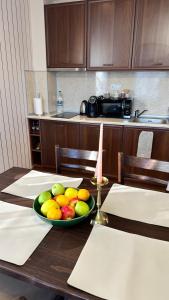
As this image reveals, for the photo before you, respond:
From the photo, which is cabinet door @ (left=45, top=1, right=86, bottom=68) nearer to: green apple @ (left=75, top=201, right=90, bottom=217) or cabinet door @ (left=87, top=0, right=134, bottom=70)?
cabinet door @ (left=87, top=0, right=134, bottom=70)

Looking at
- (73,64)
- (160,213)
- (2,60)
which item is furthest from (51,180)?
(73,64)

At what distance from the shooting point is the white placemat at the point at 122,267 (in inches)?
24.9

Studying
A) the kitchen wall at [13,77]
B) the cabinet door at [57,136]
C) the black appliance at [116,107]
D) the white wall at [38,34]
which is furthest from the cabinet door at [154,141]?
the white wall at [38,34]

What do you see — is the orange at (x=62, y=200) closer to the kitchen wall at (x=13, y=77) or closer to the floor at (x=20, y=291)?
the floor at (x=20, y=291)

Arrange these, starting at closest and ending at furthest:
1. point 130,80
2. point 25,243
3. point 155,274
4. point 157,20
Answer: point 155,274, point 25,243, point 157,20, point 130,80

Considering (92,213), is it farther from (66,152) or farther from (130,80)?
(130,80)

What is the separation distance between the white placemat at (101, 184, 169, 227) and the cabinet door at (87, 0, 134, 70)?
1.85 metres

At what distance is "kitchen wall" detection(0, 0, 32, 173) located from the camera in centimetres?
238

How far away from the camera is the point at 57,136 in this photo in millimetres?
2887

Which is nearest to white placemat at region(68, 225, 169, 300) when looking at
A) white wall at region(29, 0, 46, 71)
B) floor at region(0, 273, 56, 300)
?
floor at region(0, 273, 56, 300)

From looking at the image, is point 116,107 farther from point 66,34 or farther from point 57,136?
point 66,34

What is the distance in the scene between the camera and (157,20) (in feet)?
7.54

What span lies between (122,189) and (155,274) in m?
0.56

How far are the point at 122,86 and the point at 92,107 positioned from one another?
538 mm
